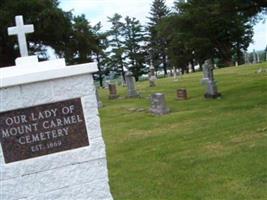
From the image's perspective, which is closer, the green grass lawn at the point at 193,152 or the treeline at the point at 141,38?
the green grass lawn at the point at 193,152

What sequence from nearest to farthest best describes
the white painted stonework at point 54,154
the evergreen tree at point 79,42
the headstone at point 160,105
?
the white painted stonework at point 54,154, the headstone at point 160,105, the evergreen tree at point 79,42

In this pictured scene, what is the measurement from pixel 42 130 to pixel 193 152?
5.49m

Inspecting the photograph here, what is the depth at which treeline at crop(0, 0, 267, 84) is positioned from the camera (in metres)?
23.6

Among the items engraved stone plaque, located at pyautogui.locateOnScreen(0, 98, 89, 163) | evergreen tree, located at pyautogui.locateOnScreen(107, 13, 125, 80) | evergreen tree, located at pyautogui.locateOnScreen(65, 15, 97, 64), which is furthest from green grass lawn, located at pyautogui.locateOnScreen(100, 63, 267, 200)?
evergreen tree, located at pyautogui.locateOnScreen(107, 13, 125, 80)

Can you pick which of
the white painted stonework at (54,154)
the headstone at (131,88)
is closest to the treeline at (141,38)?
the headstone at (131,88)

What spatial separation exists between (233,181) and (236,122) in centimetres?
619

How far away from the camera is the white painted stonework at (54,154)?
5992 mm

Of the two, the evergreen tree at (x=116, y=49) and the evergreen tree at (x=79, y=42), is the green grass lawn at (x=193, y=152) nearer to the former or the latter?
the evergreen tree at (x=79, y=42)

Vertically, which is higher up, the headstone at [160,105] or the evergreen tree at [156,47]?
the evergreen tree at [156,47]

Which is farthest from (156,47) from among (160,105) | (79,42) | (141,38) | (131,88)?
(160,105)

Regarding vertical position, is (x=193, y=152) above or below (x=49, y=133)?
below

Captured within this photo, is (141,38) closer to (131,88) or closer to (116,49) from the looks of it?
(116,49)

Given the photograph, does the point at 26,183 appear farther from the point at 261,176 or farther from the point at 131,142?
the point at 131,142

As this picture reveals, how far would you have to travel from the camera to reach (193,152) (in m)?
11.1
